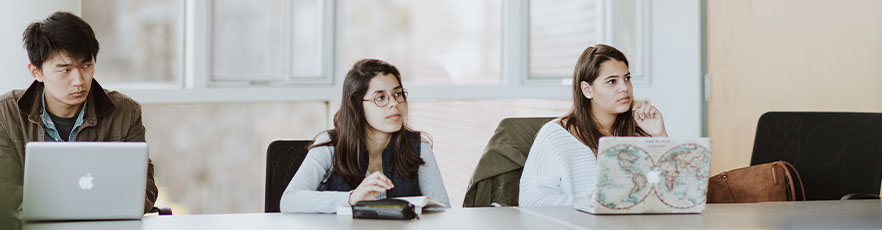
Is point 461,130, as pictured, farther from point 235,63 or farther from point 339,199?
point 339,199

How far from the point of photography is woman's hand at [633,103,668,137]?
9.50 ft

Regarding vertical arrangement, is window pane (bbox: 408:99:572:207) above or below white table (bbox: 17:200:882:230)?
above

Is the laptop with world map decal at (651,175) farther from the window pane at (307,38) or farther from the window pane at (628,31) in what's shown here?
the window pane at (628,31)

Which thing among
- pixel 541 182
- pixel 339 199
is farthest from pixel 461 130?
pixel 339 199

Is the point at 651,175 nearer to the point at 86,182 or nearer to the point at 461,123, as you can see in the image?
the point at 86,182

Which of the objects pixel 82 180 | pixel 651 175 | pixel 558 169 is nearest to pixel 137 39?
pixel 82 180

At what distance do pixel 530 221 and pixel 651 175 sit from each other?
327mm

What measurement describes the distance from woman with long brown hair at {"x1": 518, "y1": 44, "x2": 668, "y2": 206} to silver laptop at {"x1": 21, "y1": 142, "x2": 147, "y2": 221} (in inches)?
49.1

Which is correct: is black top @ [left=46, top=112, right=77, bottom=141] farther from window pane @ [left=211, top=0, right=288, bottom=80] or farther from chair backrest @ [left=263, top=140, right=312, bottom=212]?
window pane @ [left=211, top=0, right=288, bottom=80]

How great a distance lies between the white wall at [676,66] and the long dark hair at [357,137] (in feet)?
→ 6.69

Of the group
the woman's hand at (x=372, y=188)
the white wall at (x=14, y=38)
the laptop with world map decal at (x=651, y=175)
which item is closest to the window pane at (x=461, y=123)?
the white wall at (x=14, y=38)

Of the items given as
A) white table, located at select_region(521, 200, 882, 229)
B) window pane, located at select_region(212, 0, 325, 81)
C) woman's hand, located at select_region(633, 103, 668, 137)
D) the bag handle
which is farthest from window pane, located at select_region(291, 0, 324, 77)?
the bag handle

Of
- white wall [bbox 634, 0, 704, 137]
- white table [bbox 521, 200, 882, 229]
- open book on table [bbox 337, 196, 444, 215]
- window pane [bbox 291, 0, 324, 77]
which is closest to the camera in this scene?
white table [bbox 521, 200, 882, 229]

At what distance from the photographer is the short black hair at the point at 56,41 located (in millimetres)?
2461
